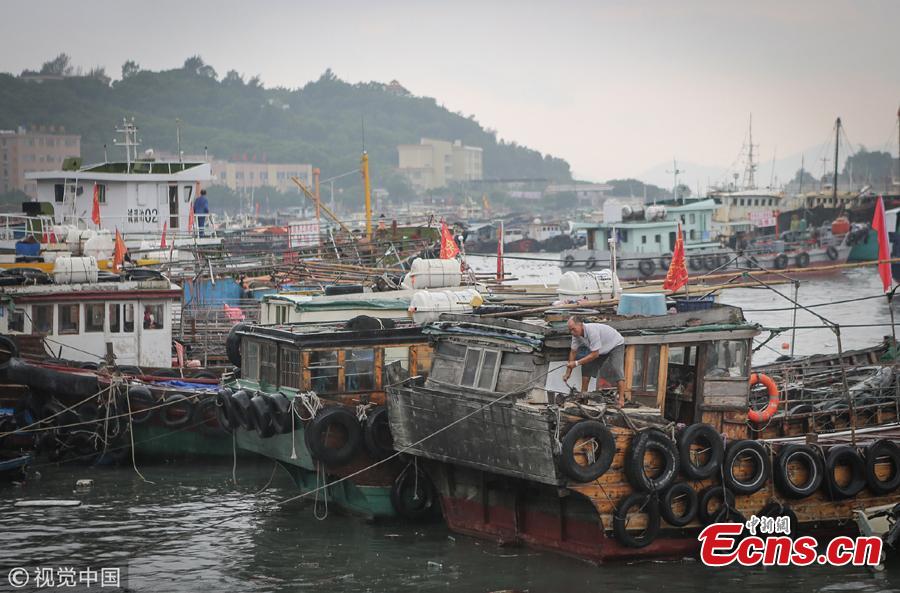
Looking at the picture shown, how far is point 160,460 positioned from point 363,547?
7.51m

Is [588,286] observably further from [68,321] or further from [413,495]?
[68,321]

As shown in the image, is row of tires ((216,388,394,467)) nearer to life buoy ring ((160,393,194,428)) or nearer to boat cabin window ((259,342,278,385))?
boat cabin window ((259,342,278,385))

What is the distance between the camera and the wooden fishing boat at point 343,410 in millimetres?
17812

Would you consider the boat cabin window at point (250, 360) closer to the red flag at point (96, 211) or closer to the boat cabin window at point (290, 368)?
the boat cabin window at point (290, 368)

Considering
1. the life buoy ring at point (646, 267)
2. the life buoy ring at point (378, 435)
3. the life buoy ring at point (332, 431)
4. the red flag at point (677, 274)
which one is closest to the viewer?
the life buoy ring at point (332, 431)

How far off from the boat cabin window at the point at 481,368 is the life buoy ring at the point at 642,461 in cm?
210

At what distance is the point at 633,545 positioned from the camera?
15188 millimetres

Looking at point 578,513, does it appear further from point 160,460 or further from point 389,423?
point 160,460

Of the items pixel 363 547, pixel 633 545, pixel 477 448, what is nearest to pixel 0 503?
pixel 363 547

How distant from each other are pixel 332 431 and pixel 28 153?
390ft

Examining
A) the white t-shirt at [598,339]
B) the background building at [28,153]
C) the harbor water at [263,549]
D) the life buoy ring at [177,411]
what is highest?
the background building at [28,153]

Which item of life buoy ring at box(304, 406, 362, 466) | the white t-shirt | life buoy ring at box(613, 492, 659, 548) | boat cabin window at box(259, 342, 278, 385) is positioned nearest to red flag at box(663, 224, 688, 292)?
the white t-shirt

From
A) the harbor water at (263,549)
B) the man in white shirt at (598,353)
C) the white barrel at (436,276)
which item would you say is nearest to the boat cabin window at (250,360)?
the harbor water at (263,549)

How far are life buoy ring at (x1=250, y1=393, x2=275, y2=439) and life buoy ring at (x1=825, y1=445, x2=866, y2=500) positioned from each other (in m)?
7.70
